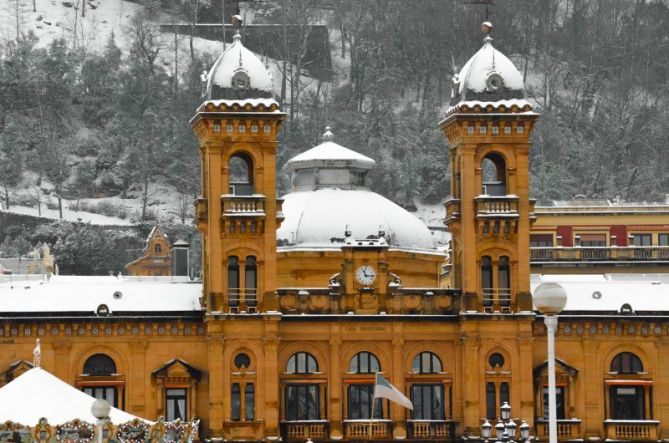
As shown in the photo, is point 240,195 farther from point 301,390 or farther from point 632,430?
point 632,430

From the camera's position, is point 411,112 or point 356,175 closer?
point 356,175

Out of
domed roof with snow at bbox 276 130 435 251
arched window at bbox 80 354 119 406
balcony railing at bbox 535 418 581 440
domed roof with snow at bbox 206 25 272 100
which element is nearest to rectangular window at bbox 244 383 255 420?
arched window at bbox 80 354 119 406

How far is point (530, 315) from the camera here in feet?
305

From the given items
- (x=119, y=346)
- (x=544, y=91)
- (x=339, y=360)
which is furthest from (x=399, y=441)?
(x=544, y=91)

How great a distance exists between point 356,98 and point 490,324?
348 feet

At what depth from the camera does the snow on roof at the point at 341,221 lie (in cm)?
9825

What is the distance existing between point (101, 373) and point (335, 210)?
1427 centimetres

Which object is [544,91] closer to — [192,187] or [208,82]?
[192,187]

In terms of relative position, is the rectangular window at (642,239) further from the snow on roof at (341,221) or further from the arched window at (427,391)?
the arched window at (427,391)

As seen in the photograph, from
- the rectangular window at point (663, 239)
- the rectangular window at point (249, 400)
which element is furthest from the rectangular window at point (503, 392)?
the rectangular window at point (663, 239)

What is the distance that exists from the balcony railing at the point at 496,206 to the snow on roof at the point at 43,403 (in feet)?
84.0

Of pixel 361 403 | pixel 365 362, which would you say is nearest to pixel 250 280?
pixel 365 362

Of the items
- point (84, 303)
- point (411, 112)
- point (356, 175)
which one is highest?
point (411, 112)

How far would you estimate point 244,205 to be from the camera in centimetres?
9294
